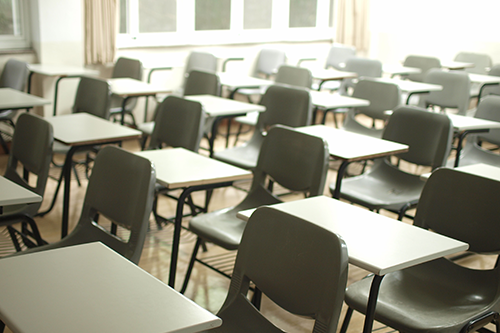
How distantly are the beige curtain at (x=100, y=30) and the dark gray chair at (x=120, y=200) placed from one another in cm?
384

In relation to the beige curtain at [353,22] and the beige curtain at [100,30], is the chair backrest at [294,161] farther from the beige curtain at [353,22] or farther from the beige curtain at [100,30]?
the beige curtain at [353,22]

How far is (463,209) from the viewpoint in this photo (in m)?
2.23

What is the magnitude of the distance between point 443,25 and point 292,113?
16.5 feet

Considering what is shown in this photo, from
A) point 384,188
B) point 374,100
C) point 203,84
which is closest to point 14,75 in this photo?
point 203,84

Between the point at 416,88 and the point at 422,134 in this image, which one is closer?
the point at 422,134

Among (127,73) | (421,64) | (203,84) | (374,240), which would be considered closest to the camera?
(374,240)

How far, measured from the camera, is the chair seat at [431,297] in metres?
1.92

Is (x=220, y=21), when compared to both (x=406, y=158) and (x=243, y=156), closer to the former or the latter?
(x=243, y=156)

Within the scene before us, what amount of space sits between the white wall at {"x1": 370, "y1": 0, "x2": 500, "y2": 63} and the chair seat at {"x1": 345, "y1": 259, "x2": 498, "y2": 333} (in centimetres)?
619

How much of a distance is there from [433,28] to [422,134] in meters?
5.41

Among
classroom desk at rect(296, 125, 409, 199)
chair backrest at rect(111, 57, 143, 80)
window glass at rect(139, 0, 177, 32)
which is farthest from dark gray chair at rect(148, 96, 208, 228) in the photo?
window glass at rect(139, 0, 177, 32)

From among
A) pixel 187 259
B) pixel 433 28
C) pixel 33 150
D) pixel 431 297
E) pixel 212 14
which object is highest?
pixel 212 14

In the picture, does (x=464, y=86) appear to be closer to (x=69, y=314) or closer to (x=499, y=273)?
(x=499, y=273)

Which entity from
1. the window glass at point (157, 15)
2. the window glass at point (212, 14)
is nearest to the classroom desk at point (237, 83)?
the window glass at point (157, 15)
